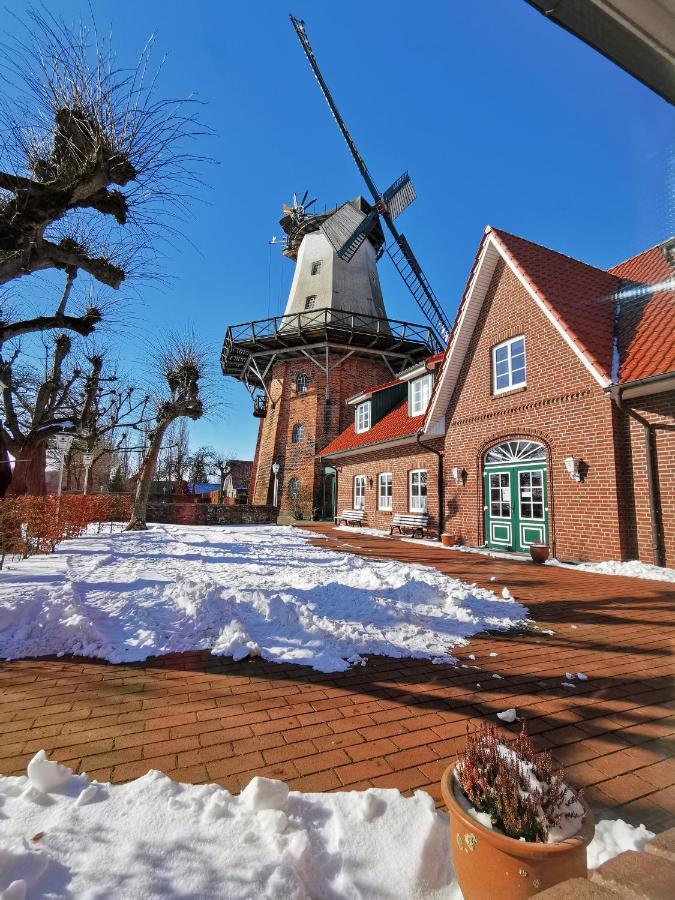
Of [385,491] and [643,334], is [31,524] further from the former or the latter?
[643,334]

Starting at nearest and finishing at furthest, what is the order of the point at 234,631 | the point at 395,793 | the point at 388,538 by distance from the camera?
the point at 395,793 → the point at 234,631 → the point at 388,538

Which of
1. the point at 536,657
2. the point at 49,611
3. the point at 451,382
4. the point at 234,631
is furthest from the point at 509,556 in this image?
the point at 49,611

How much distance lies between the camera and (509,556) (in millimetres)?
9945

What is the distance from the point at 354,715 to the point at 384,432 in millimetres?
13868

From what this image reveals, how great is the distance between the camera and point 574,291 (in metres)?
10.4

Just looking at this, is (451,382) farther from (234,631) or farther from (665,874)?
(665,874)

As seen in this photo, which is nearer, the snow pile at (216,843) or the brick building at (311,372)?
the snow pile at (216,843)

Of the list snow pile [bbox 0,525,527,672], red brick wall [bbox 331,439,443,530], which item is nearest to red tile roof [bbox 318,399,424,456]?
red brick wall [bbox 331,439,443,530]

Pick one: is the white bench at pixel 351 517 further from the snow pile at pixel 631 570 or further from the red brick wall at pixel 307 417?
the snow pile at pixel 631 570

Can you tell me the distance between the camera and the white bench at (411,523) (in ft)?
44.3

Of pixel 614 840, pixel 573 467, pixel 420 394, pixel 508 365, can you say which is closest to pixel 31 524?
pixel 614 840

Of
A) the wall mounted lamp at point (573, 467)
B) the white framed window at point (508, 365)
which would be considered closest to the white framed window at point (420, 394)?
the white framed window at point (508, 365)

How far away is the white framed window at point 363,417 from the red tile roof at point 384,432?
0.29m

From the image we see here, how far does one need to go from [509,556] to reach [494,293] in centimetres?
704
